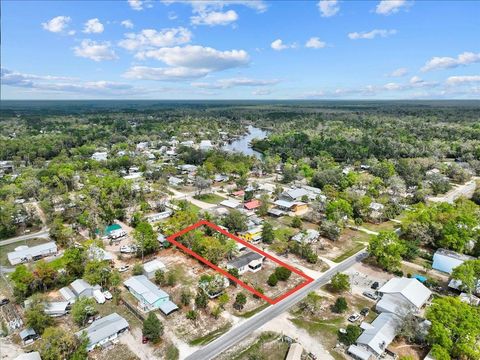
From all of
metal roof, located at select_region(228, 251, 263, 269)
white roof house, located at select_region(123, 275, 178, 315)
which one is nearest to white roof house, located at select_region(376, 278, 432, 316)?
metal roof, located at select_region(228, 251, 263, 269)

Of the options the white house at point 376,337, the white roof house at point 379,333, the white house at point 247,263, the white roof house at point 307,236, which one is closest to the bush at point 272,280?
the white house at point 247,263

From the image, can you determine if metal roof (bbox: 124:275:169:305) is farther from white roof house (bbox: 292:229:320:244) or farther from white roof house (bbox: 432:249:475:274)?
white roof house (bbox: 432:249:475:274)

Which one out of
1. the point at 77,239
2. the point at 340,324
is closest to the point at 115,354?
the point at 340,324

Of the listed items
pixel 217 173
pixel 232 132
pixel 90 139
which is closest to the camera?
pixel 217 173

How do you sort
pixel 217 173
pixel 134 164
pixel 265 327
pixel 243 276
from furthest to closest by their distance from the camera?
pixel 134 164 < pixel 217 173 < pixel 243 276 < pixel 265 327

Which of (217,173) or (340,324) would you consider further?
(217,173)

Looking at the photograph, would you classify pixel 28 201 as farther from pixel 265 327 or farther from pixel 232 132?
pixel 232 132
